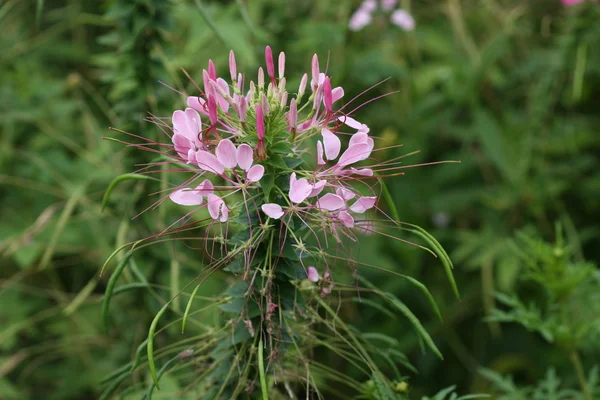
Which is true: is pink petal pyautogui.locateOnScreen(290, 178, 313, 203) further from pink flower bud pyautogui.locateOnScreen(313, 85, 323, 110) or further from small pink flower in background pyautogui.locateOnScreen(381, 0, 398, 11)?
small pink flower in background pyautogui.locateOnScreen(381, 0, 398, 11)

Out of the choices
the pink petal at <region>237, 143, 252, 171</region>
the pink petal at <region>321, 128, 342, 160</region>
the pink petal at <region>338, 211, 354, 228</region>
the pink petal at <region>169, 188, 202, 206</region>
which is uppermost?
the pink petal at <region>237, 143, 252, 171</region>

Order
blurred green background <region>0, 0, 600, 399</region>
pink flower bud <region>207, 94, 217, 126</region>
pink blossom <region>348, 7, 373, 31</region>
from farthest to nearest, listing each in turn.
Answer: pink blossom <region>348, 7, 373, 31</region> < blurred green background <region>0, 0, 600, 399</region> < pink flower bud <region>207, 94, 217, 126</region>

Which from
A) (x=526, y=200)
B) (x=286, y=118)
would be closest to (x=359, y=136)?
(x=286, y=118)

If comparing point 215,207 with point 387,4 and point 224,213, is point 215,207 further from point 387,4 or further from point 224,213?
point 387,4

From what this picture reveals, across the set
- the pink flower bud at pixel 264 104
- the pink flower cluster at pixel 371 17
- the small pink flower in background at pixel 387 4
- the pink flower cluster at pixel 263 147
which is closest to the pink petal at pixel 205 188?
the pink flower cluster at pixel 263 147

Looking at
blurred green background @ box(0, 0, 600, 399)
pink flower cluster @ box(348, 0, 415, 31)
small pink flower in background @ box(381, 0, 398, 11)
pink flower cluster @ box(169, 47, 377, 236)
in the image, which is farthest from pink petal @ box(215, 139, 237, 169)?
small pink flower in background @ box(381, 0, 398, 11)

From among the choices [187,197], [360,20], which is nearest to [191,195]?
[187,197]

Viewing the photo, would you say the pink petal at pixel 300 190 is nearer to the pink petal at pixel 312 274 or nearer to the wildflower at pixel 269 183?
the wildflower at pixel 269 183
